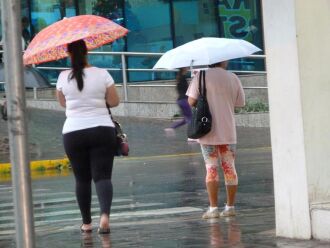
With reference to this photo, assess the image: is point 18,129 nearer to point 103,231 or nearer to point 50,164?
point 103,231

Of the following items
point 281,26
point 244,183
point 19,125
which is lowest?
point 244,183

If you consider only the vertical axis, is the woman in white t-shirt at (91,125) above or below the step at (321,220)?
above

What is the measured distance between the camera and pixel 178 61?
10156mm

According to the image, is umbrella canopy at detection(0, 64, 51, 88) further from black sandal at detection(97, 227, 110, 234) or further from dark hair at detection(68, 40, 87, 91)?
black sandal at detection(97, 227, 110, 234)

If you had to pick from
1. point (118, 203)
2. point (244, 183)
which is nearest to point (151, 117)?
point (244, 183)

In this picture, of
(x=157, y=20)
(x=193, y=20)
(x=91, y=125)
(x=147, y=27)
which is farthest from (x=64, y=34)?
(x=193, y=20)

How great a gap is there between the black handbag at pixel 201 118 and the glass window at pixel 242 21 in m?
19.1

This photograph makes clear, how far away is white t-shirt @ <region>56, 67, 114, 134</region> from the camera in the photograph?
28.0 ft

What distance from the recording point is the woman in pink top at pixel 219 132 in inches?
376

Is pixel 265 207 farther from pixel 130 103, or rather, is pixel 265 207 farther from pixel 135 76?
pixel 135 76

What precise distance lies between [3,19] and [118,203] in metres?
7.01

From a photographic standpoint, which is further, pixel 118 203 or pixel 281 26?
pixel 118 203

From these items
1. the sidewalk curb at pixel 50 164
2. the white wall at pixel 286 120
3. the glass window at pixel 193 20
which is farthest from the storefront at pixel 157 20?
the white wall at pixel 286 120

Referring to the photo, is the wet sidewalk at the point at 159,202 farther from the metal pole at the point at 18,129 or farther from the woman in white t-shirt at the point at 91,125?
the metal pole at the point at 18,129
